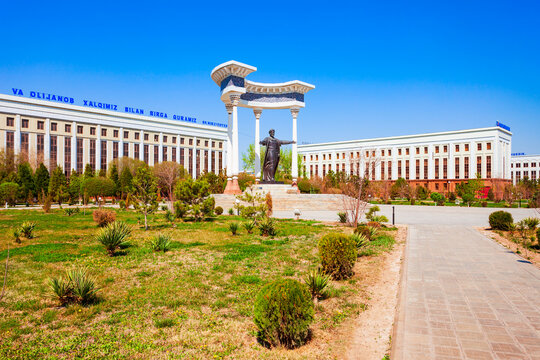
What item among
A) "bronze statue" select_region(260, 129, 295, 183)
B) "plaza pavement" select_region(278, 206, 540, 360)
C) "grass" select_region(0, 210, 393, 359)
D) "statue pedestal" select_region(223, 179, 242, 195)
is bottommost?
"grass" select_region(0, 210, 393, 359)

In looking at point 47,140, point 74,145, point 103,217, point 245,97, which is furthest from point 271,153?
point 47,140

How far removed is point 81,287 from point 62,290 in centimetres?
29

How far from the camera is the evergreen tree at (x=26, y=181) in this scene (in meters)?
38.6

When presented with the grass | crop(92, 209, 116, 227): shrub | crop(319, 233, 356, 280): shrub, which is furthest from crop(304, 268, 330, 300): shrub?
crop(92, 209, 116, 227): shrub

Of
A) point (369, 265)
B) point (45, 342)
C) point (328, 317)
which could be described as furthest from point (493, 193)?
point (45, 342)

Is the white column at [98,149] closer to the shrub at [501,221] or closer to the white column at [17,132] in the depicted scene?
the white column at [17,132]

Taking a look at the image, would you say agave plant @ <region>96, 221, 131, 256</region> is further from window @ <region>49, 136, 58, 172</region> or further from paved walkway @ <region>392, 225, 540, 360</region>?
window @ <region>49, 136, 58, 172</region>

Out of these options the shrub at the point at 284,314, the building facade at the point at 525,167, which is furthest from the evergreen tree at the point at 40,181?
the building facade at the point at 525,167

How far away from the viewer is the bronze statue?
3000cm

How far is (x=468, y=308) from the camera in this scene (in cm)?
514

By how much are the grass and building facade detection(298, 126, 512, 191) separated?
51.5 meters

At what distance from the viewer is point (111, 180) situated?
43.6 meters

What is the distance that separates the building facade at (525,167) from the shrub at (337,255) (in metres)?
101

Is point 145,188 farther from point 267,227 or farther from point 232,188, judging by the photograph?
point 232,188
